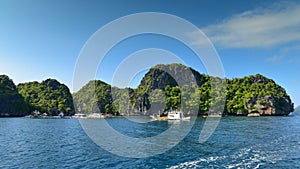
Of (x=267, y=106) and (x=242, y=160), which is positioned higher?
(x=267, y=106)

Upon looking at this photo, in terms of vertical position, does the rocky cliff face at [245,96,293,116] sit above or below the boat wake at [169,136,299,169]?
above

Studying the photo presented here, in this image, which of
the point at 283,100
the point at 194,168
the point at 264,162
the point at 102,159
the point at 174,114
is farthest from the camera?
the point at 283,100

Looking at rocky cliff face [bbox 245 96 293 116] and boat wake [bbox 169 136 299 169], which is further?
rocky cliff face [bbox 245 96 293 116]

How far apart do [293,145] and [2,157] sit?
143 feet

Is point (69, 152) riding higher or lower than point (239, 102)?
lower

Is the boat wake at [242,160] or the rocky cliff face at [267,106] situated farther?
the rocky cliff face at [267,106]

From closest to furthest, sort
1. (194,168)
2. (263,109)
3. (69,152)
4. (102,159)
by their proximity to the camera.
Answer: (194,168) < (102,159) < (69,152) < (263,109)

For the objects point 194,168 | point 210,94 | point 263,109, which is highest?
point 210,94

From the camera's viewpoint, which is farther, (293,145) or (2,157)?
(293,145)

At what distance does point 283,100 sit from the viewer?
18838cm

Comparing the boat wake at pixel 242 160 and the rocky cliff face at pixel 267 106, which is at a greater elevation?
the rocky cliff face at pixel 267 106

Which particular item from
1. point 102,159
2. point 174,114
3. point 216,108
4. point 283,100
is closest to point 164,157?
point 102,159

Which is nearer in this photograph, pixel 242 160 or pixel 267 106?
pixel 242 160

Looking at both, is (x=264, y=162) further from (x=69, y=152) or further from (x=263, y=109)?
(x=263, y=109)
